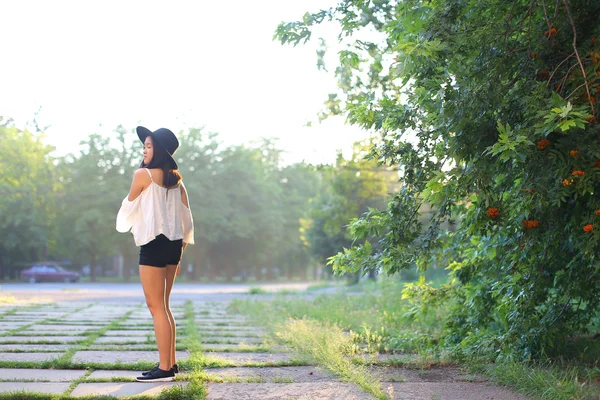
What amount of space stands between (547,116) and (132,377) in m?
3.18

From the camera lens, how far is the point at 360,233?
14.5ft

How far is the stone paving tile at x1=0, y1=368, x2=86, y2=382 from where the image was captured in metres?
4.14

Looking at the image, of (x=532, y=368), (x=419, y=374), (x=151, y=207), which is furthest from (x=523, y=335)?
(x=151, y=207)

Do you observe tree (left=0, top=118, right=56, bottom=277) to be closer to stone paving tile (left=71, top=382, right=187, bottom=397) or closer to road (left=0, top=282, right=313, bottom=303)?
road (left=0, top=282, right=313, bottom=303)

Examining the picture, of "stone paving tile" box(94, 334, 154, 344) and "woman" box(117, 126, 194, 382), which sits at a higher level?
"woman" box(117, 126, 194, 382)

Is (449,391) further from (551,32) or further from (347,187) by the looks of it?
(347,187)

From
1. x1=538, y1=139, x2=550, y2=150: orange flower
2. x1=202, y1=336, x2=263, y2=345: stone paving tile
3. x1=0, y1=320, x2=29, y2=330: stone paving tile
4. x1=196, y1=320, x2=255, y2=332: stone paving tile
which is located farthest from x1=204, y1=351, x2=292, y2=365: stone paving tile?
x1=0, y1=320, x2=29, y2=330: stone paving tile

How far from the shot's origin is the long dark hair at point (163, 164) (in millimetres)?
4691

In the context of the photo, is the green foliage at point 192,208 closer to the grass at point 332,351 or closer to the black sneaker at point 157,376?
the grass at point 332,351

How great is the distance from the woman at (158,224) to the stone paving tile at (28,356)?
111 cm

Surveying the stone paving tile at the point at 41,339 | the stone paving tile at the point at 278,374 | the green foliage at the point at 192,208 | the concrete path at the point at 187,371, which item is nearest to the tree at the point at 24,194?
the green foliage at the point at 192,208

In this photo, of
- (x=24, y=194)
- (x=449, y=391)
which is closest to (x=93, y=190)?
(x=24, y=194)

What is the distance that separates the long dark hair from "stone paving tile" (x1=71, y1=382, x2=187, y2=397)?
1475mm

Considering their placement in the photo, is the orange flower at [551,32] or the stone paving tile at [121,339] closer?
the orange flower at [551,32]
